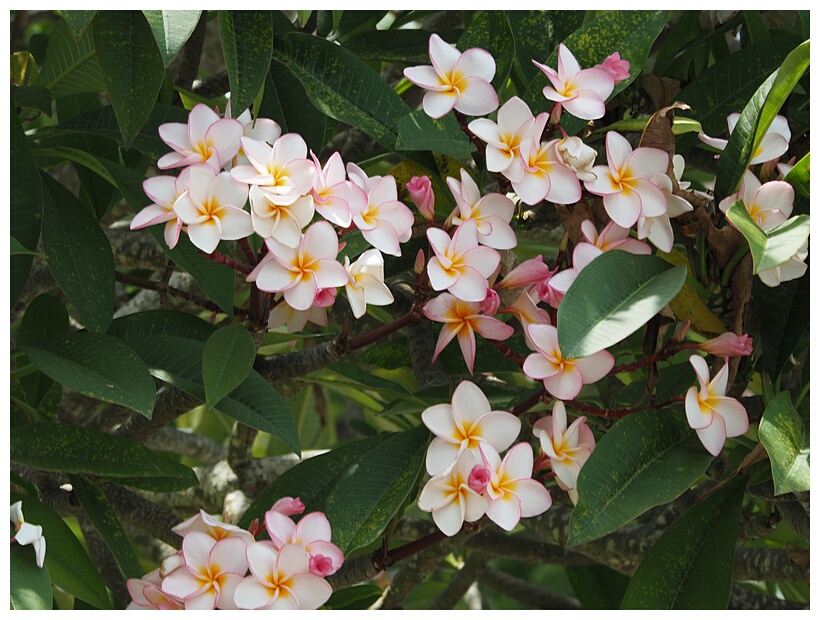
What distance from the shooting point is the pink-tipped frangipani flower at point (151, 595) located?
0.74 metres

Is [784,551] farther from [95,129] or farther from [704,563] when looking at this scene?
[95,129]

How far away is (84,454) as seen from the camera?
872 mm

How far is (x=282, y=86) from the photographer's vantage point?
0.92 metres

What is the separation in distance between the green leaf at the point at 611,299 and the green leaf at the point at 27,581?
1.49ft

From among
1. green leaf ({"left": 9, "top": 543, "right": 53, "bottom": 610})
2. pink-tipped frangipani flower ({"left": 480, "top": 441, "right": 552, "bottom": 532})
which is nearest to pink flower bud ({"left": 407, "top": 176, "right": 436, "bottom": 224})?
pink-tipped frangipani flower ({"left": 480, "top": 441, "right": 552, "bottom": 532})

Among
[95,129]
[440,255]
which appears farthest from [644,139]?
[95,129]

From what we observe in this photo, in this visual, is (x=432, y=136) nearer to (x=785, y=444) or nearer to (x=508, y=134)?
(x=508, y=134)

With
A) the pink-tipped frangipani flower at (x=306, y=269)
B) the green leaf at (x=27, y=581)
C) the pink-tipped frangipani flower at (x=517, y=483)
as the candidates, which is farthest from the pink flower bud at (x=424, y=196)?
the green leaf at (x=27, y=581)

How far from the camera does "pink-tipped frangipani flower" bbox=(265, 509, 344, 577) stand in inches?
27.3

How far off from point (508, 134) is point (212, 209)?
0.82 feet

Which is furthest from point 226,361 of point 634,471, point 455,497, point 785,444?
point 785,444

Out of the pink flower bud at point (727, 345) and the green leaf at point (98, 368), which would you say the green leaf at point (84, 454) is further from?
the pink flower bud at point (727, 345)

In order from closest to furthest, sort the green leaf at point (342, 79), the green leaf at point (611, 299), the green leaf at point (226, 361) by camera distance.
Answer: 1. the green leaf at point (611, 299)
2. the green leaf at point (226, 361)
3. the green leaf at point (342, 79)

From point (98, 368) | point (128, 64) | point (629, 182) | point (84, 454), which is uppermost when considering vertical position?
point (128, 64)
